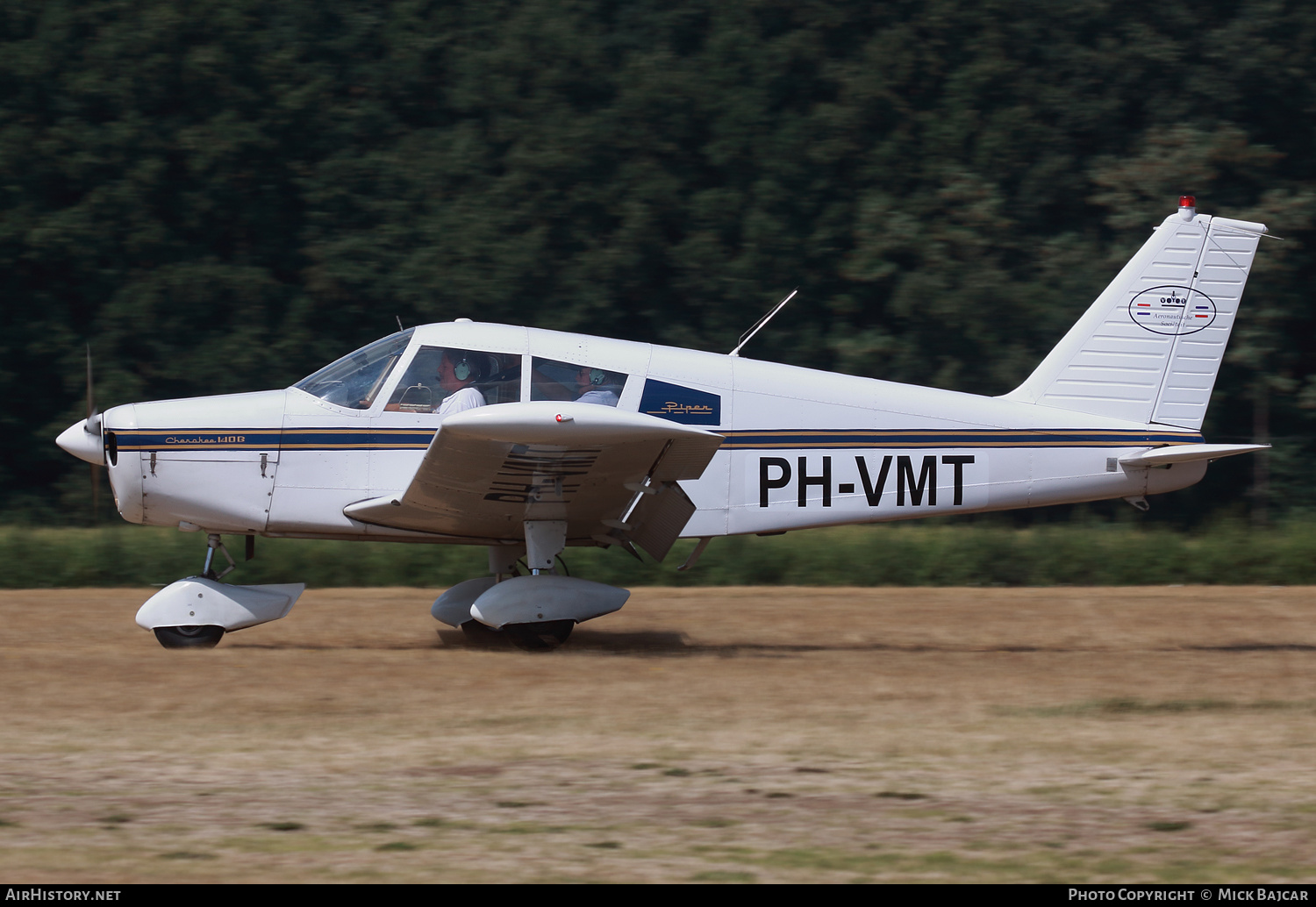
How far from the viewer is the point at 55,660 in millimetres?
6922

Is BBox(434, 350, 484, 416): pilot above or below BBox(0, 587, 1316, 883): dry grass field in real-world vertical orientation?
above

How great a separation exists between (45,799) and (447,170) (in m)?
14.2

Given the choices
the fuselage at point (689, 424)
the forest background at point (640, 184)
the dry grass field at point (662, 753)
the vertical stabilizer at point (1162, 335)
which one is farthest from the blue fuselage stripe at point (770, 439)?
the forest background at point (640, 184)

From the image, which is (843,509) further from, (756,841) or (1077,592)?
(756,841)

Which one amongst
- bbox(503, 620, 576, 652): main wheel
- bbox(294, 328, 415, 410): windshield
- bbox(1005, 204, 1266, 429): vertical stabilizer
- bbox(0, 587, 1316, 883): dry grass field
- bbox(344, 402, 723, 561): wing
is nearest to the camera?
bbox(0, 587, 1316, 883): dry grass field

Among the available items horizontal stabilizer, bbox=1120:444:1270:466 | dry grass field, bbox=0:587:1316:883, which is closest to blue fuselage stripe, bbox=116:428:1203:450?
horizontal stabilizer, bbox=1120:444:1270:466

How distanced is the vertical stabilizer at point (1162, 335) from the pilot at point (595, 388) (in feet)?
8.77

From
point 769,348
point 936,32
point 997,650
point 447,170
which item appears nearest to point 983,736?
point 997,650

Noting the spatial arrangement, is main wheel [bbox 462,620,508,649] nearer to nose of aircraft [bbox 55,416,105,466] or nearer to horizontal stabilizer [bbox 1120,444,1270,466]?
nose of aircraft [bbox 55,416,105,466]

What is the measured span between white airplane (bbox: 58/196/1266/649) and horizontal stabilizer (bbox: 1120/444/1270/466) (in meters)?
0.01

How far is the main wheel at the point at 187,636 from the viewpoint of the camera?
733 cm

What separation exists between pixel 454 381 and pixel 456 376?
3 cm

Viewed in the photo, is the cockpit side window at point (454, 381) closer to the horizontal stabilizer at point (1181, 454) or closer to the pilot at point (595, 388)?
the pilot at point (595, 388)

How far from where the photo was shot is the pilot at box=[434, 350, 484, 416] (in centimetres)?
752
